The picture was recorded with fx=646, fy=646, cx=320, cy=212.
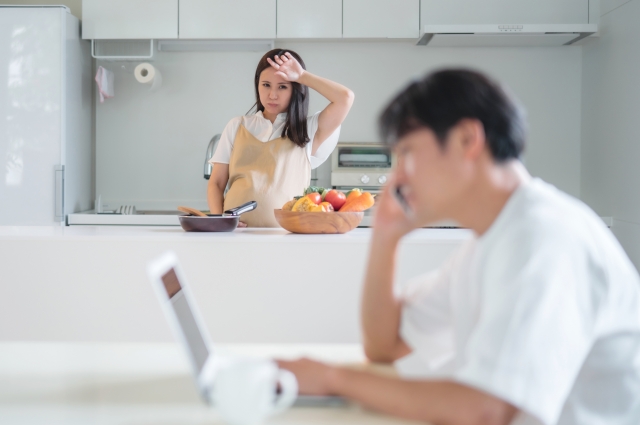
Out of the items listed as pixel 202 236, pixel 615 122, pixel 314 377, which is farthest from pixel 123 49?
pixel 314 377

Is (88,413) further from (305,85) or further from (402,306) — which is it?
(305,85)

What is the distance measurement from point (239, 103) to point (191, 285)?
2270 millimetres

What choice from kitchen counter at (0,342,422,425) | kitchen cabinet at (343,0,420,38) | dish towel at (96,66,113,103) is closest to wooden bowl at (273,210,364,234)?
kitchen counter at (0,342,422,425)

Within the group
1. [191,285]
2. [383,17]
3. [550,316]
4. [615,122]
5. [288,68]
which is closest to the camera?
[550,316]

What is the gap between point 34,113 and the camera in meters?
3.47

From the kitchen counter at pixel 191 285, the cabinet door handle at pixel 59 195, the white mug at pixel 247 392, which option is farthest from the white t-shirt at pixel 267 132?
the white mug at pixel 247 392

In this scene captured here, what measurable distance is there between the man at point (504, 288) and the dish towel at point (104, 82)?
331cm

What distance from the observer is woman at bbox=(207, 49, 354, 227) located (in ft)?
8.00

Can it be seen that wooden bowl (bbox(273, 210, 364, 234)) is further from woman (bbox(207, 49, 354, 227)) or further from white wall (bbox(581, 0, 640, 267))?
white wall (bbox(581, 0, 640, 267))

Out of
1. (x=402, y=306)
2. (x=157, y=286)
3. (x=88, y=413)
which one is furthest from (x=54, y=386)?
(x=402, y=306)

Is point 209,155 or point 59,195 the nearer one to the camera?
point 59,195

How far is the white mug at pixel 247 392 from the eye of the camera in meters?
0.71

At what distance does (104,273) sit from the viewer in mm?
1887

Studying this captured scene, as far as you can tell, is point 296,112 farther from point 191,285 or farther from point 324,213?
point 191,285
